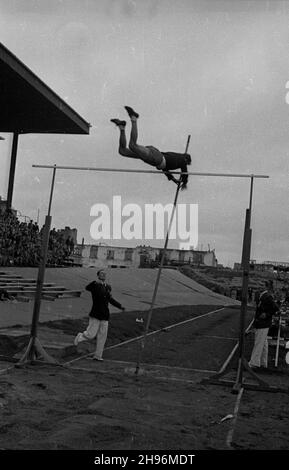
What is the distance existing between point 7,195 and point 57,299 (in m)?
21.5

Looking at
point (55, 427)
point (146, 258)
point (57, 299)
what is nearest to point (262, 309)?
point (55, 427)

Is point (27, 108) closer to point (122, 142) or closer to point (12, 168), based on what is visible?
point (12, 168)

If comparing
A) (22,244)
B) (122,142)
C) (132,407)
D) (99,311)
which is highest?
(122,142)

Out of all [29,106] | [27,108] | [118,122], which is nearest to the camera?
[118,122]

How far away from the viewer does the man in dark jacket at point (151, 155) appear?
769cm

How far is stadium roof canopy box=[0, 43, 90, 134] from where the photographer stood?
91.3ft

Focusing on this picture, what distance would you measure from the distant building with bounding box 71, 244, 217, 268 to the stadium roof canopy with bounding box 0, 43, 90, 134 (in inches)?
699

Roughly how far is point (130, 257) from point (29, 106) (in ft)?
107

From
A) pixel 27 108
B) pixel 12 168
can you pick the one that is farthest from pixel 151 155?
pixel 12 168

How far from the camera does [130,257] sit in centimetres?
6381

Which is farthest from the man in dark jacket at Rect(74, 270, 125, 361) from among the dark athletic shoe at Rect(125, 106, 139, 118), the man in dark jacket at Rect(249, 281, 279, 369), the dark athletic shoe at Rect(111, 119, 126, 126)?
the dark athletic shoe at Rect(125, 106, 139, 118)

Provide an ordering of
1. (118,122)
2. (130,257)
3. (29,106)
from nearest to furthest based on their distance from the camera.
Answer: (118,122), (29,106), (130,257)

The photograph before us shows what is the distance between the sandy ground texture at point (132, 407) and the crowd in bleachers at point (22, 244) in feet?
54.1

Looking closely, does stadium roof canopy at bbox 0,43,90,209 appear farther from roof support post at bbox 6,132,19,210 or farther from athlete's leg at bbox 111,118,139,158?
athlete's leg at bbox 111,118,139,158
